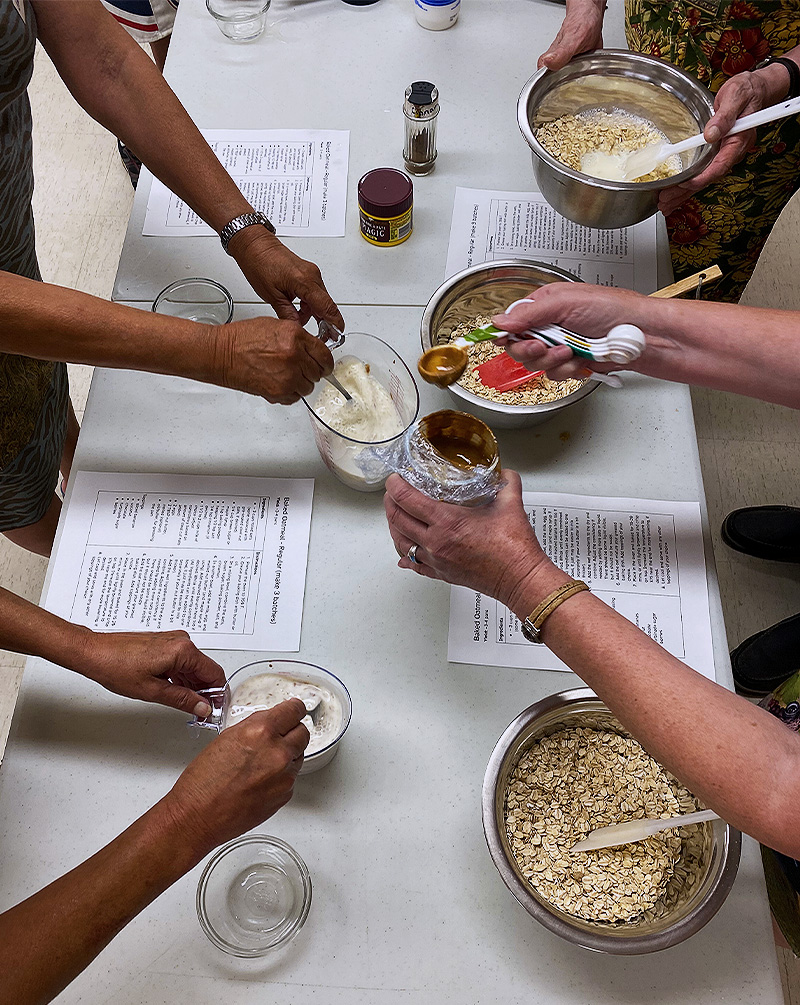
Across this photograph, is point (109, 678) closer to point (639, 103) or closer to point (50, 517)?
point (50, 517)

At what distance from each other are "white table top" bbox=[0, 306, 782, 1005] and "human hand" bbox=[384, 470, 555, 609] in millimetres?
199

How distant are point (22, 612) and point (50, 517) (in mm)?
862

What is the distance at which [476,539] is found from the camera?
1.06 meters

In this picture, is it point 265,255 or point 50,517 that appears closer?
point 265,255

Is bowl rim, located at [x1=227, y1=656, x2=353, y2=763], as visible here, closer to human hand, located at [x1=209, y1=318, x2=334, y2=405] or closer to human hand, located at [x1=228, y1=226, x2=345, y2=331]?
human hand, located at [x1=209, y1=318, x2=334, y2=405]

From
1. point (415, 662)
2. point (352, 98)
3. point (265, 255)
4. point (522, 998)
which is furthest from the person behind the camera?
point (352, 98)

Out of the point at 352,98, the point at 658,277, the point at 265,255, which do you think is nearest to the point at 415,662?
the point at 265,255

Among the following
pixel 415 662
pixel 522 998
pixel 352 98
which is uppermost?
pixel 352 98

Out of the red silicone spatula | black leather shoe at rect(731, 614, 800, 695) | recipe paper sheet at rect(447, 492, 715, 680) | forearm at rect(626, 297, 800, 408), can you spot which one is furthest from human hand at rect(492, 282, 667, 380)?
black leather shoe at rect(731, 614, 800, 695)

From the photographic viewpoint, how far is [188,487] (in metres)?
1.38

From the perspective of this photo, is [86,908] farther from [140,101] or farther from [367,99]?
[367,99]

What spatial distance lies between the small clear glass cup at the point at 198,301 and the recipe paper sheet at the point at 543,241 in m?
0.44

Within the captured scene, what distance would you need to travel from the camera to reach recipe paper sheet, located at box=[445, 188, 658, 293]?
162 cm

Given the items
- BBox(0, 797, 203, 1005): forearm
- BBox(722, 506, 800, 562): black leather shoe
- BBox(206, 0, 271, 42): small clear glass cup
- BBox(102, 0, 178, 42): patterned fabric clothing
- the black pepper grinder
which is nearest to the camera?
BBox(0, 797, 203, 1005): forearm
